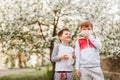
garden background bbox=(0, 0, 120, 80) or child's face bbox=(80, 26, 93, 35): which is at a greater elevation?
garden background bbox=(0, 0, 120, 80)

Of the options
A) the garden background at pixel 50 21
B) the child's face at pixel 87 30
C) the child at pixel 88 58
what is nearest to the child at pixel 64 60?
the child at pixel 88 58

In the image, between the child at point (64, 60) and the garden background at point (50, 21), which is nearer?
the child at point (64, 60)

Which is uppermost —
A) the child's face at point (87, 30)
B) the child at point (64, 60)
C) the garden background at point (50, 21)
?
the garden background at point (50, 21)

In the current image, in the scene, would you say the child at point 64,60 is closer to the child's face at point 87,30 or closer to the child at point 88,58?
the child at point 88,58

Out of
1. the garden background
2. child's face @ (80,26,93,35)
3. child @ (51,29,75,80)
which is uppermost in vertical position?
the garden background

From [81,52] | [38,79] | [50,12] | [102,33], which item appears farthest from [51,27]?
[81,52]

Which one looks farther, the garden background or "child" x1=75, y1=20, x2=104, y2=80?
the garden background

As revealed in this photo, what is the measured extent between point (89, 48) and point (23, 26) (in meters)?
6.63

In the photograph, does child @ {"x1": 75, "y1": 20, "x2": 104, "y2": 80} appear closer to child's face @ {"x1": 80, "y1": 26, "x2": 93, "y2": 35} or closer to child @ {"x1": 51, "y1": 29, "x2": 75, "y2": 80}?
child's face @ {"x1": 80, "y1": 26, "x2": 93, "y2": 35}

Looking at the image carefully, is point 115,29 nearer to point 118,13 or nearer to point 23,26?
point 118,13

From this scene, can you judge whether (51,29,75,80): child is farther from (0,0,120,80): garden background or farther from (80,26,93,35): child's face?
(0,0,120,80): garden background

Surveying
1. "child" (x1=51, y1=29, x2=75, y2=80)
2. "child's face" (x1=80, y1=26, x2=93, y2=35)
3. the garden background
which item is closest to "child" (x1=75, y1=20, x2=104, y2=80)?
"child's face" (x1=80, y1=26, x2=93, y2=35)

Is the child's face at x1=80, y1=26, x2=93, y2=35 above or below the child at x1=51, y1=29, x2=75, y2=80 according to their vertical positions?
above

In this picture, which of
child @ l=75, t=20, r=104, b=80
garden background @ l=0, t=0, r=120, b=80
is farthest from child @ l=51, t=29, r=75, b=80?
garden background @ l=0, t=0, r=120, b=80
